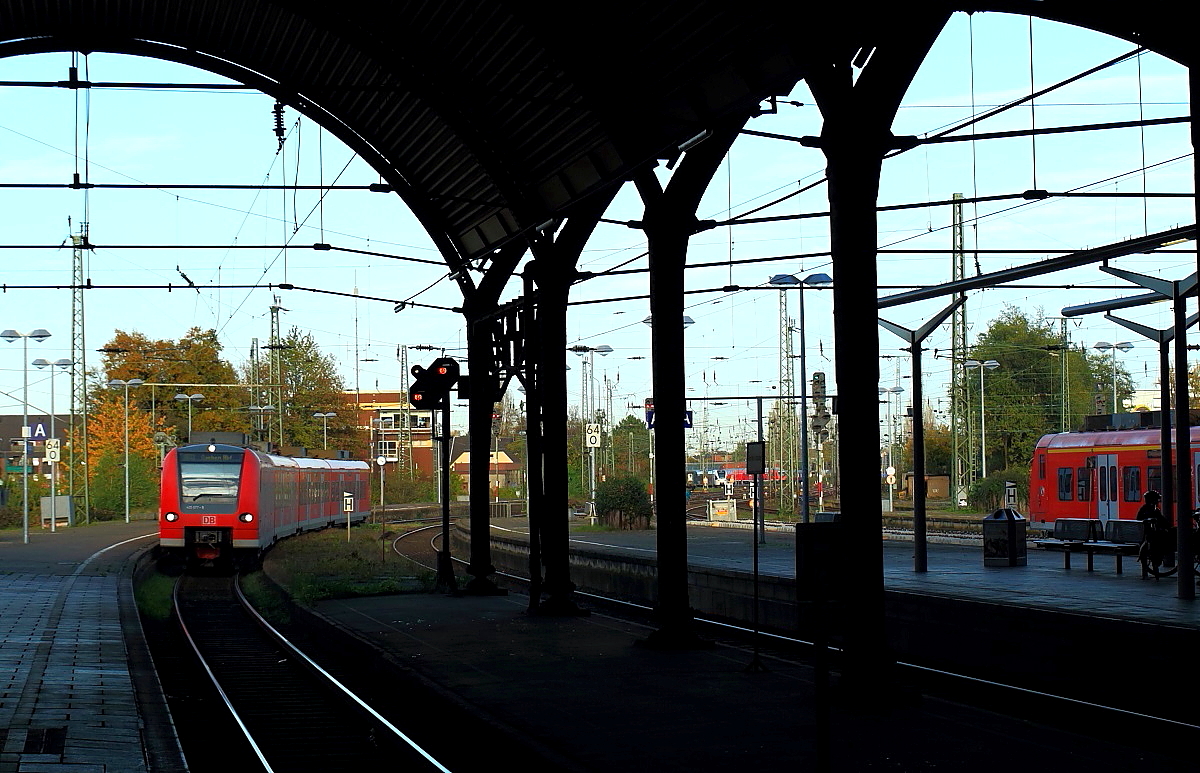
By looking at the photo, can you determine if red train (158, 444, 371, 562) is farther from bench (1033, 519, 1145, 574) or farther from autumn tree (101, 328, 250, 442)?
autumn tree (101, 328, 250, 442)

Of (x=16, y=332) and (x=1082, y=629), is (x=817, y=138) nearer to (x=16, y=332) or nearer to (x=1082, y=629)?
(x=1082, y=629)

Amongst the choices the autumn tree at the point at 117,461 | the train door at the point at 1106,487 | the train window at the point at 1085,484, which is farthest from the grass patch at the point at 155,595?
the train window at the point at 1085,484

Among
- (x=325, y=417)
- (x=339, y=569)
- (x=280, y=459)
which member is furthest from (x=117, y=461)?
(x=339, y=569)

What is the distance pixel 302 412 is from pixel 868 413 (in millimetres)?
90175

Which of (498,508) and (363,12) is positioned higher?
(363,12)

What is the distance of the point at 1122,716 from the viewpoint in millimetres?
12516

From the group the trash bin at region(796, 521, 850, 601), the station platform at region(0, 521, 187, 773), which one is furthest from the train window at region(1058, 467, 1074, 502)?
the trash bin at region(796, 521, 850, 601)

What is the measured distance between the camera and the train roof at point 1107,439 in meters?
33.0

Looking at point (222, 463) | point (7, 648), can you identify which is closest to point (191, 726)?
point (7, 648)

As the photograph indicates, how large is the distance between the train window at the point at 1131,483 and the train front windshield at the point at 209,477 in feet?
72.9

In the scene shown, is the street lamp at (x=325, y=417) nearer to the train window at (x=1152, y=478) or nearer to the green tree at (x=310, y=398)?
the green tree at (x=310, y=398)

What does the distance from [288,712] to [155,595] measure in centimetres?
1656

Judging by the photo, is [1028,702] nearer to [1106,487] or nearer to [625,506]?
[1106,487]

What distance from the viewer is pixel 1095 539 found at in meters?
23.7
